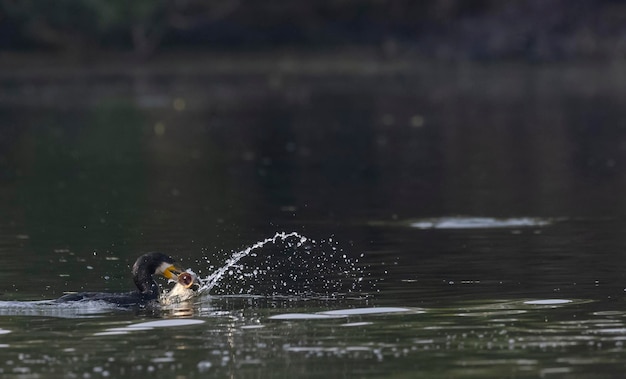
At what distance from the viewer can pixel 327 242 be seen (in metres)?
20.2

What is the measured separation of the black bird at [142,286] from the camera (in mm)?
15427

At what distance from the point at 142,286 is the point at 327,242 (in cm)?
467

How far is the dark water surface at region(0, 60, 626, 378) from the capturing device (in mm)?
12984

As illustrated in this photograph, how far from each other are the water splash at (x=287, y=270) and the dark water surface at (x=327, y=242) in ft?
0.19

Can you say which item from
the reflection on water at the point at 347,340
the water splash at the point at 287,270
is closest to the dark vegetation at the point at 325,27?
the water splash at the point at 287,270

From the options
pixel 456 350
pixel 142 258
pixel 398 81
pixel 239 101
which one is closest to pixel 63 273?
pixel 142 258

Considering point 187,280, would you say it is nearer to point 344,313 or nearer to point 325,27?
point 344,313

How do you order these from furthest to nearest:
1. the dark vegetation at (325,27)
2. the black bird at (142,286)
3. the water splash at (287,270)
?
the dark vegetation at (325,27) < the water splash at (287,270) < the black bird at (142,286)

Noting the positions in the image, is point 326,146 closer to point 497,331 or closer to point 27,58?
point 497,331

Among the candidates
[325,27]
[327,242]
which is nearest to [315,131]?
[327,242]

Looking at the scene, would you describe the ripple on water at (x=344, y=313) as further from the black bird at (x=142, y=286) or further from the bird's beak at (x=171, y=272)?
the bird's beak at (x=171, y=272)

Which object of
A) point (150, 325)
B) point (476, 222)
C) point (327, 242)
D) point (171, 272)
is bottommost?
point (150, 325)

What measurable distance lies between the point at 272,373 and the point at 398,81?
180ft

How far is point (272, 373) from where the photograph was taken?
1219 centimetres
